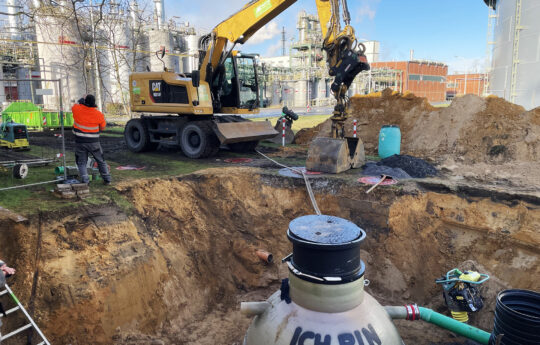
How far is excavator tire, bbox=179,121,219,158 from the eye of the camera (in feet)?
34.7

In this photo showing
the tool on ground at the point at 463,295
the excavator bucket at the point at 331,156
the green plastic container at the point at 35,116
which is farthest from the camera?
the green plastic container at the point at 35,116

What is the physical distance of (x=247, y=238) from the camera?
288 inches

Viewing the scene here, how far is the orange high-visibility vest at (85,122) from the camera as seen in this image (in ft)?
22.4

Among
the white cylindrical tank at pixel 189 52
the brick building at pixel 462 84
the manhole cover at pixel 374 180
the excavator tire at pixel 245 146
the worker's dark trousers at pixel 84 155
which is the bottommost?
the manhole cover at pixel 374 180

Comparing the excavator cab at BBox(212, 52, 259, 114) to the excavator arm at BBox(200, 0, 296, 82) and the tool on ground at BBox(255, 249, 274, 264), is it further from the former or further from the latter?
the tool on ground at BBox(255, 249, 274, 264)

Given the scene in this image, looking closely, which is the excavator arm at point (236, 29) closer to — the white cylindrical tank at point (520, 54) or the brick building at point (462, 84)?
the white cylindrical tank at point (520, 54)

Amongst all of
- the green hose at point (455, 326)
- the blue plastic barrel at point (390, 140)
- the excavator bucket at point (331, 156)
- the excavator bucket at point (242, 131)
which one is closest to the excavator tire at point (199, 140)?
the excavator bucket at point (242, 131)

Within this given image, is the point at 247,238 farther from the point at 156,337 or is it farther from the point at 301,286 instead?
→ the point at 301,286

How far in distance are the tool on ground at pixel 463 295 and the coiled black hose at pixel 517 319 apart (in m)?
1.82

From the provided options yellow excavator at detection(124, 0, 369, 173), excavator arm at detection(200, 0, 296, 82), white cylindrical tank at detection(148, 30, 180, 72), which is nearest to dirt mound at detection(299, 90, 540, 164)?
yellow excavator at detection(124, 0, 369, 173)

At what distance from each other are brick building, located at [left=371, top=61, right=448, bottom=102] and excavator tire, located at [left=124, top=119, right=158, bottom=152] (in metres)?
48.0

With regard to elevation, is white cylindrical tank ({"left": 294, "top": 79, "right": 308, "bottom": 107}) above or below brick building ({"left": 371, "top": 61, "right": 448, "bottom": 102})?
below

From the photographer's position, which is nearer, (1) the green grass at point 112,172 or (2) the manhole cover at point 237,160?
(1) the green grass at point 112,172

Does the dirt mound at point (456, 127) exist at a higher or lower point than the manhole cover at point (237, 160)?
higher
